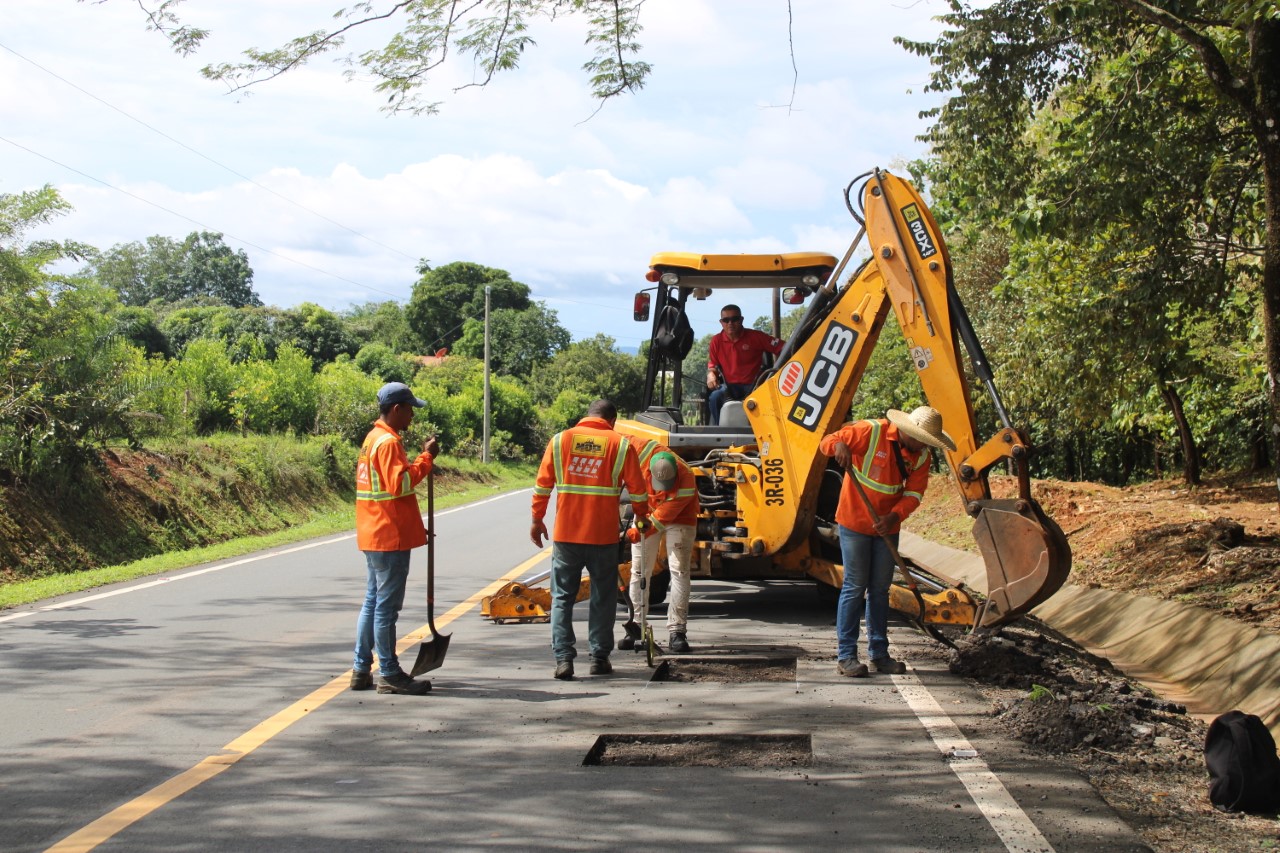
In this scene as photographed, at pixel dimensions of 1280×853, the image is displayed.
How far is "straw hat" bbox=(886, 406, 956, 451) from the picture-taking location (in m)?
8.02

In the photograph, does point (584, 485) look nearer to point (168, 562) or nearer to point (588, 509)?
point (588, 509)

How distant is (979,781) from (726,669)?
10.3ft

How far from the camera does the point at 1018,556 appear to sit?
7.84 meters

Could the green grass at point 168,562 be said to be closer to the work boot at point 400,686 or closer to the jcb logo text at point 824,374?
the work boot at point 400,686

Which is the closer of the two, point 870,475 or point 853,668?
point 853,668

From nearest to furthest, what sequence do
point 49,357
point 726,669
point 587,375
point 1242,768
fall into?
1. point 1242,768
2. point 726,669
3. point 49,357
4. point 587,375

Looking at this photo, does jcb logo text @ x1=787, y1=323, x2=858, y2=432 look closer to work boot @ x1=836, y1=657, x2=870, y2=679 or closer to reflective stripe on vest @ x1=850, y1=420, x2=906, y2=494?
reflective stripe on vest @ x1=850, y1=420, x2=906, y2=494

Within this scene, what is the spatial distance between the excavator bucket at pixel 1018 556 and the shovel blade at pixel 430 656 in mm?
3522

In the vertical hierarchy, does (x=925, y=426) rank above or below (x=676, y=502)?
above

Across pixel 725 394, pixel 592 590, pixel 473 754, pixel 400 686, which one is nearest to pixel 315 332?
pixel 725 394

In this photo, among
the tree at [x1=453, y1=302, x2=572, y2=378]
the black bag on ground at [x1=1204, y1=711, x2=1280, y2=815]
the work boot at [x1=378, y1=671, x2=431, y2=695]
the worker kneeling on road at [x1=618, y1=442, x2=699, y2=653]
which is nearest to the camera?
the black bag on ground at [x1=1204, y1=711, x2=1280, y2=815]

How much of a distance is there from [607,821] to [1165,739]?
313 centimetres

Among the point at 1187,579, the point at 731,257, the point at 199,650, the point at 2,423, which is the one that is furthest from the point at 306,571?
the point at 1187,579

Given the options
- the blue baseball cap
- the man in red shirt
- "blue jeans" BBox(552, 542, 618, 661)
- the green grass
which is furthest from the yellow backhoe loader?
the green grass
